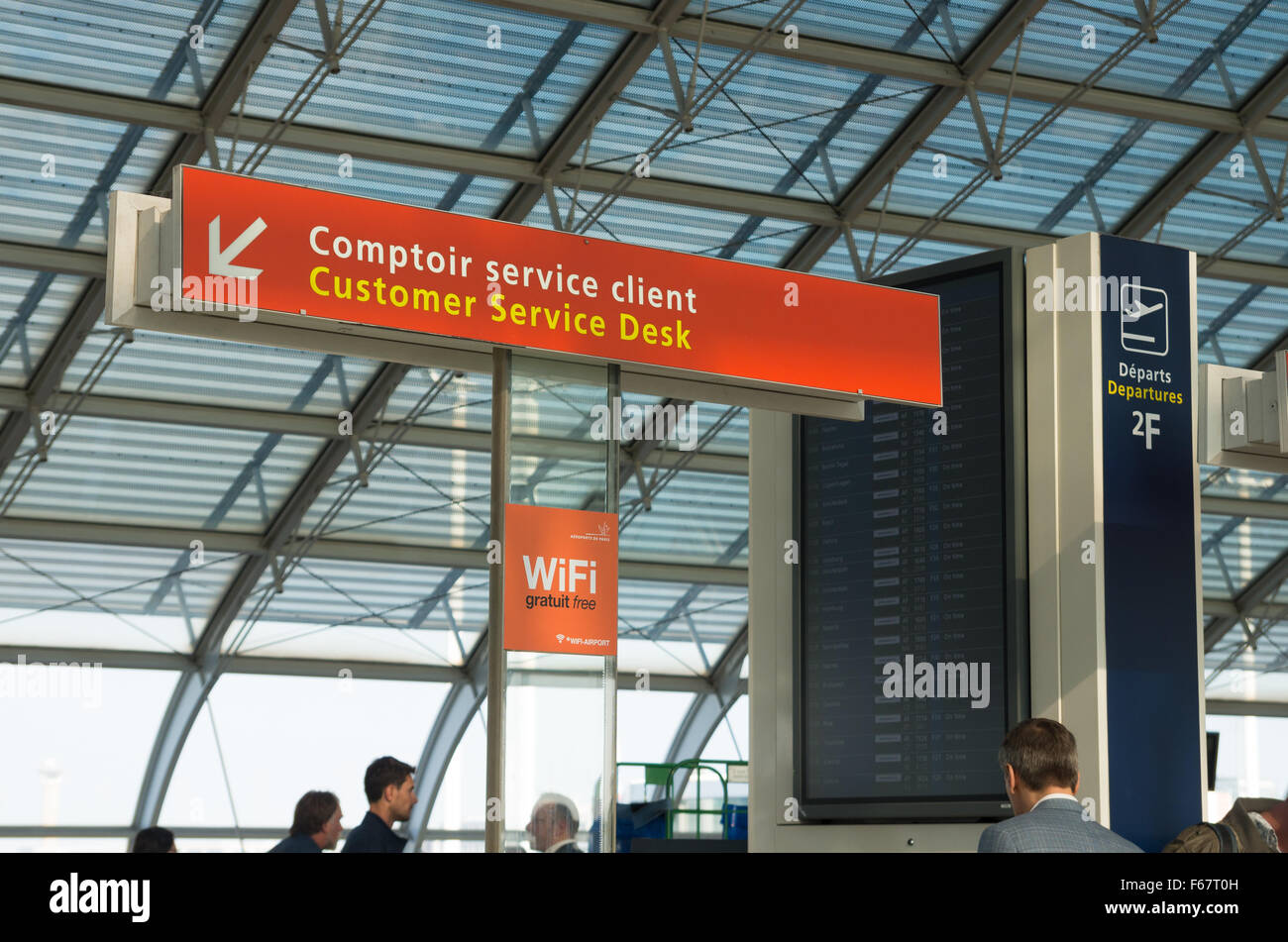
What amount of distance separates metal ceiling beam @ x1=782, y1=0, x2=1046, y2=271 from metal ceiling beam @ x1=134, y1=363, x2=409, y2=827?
19.7 feet

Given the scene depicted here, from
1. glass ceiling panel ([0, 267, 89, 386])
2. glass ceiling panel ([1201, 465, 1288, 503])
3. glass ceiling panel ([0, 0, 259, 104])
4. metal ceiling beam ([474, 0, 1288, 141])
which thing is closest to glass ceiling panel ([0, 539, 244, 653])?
glass ceiling panel ([0, 267, 89, 386])

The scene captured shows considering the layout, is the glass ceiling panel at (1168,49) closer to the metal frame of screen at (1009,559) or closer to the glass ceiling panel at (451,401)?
the glass ceiling panel at (451,401)

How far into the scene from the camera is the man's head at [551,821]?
5.52 meters

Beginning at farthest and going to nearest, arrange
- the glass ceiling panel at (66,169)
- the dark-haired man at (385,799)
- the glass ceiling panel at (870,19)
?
the glass ceiling panel at (870,19)
the glass ceiling panel at (66,169)
the dark-haired man at (385,799)

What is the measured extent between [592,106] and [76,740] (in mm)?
11130

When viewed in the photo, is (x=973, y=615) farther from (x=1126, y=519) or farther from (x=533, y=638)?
(x=533, y=638)

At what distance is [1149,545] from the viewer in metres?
6.63

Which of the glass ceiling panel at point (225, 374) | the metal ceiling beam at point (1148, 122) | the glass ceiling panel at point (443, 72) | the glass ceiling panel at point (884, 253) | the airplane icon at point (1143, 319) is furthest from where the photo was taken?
the glass ceiling panel at point (884, 253)

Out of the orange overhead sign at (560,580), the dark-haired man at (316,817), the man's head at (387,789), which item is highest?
the orange overhead sign at (560,580)

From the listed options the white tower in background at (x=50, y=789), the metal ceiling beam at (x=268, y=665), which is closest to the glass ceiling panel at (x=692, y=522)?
the metal ceiling beam at (x=268, y=665)

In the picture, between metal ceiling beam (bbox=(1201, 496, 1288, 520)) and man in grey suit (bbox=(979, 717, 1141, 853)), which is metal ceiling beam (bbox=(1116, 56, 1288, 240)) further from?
man in grey suit (bbox=(979, 717, 1141, 853))

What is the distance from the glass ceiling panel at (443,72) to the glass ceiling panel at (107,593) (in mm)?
7304

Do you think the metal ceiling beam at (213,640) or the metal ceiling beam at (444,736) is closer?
the metal ceiling beam at (213,640)

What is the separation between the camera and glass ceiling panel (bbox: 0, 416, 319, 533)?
60.4 feet
